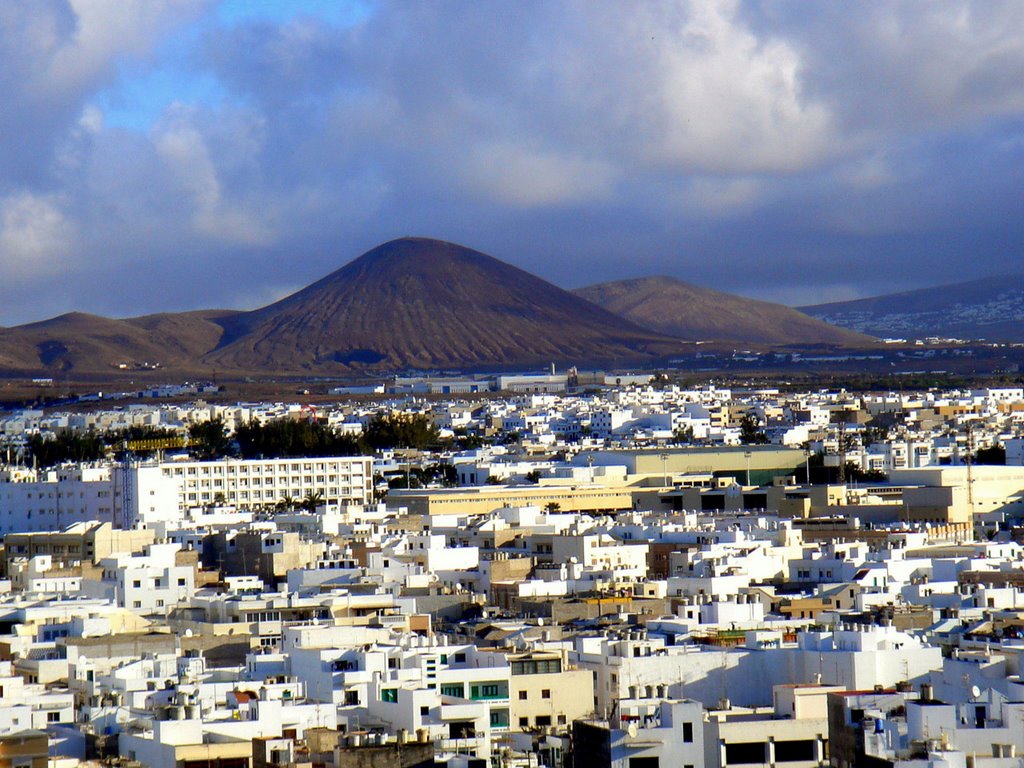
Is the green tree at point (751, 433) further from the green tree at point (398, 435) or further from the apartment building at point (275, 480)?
the apartment building at point (275, 480)

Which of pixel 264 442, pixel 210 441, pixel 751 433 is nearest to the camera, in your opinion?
pixel 264 442

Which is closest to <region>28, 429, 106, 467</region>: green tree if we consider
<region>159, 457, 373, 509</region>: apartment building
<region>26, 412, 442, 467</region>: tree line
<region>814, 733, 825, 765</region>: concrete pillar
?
<region>26, 412, 442, 467</region>: tree line

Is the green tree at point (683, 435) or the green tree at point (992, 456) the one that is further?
the green tree at point (683, 435)

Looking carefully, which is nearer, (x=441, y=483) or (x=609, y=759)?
(x=609, y=759)

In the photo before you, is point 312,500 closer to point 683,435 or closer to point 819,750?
point 683,435

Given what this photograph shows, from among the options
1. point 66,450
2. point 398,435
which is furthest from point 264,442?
point 66,450

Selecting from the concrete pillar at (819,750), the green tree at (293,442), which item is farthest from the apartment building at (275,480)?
the concrete pillar at (819,750)

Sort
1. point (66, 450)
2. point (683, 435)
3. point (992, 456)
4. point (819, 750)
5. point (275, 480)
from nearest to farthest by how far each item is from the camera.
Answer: point (819, 750) → point (275, 480) → point (992, 456) → point (66, 450) → point (683, 435)

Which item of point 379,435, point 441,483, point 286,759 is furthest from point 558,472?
point 286,759

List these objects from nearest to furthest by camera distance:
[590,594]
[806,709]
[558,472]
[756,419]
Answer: [806,709] → [590,594] → [558,472] → [756,419]

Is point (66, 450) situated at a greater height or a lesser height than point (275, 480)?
greater

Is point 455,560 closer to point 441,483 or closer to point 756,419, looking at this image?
point 441,483
